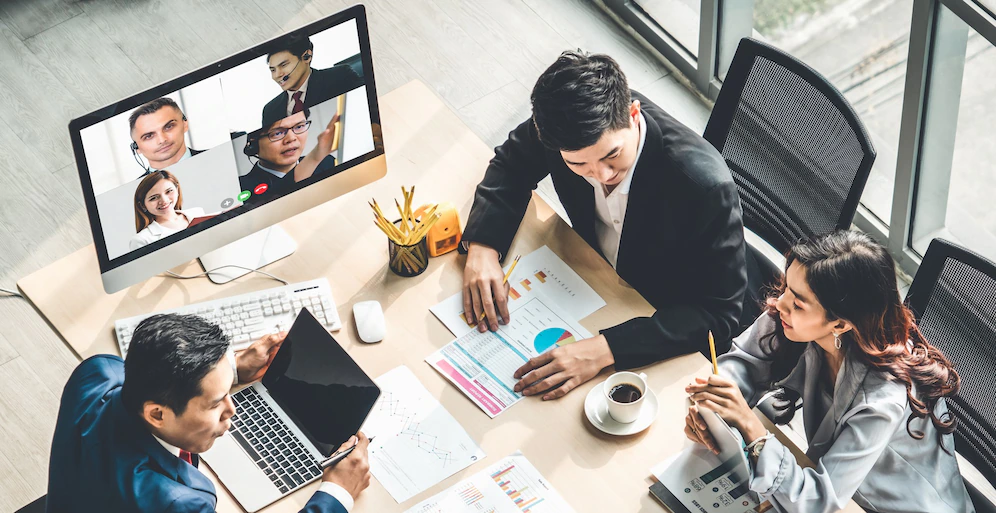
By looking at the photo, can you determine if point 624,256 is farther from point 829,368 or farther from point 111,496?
point 111,496

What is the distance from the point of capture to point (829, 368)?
2.24 m

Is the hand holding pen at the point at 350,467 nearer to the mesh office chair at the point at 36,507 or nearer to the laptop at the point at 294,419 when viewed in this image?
the laptop at the point at 294,419

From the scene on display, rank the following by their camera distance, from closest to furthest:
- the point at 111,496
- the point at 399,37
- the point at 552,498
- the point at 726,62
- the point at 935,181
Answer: the point at 111,496 < the point at 552,498 < the point at 935,181 < the point at 726,62 < the point at 399,37

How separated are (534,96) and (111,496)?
3.86 feet

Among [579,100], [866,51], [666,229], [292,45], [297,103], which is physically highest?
[292,45]

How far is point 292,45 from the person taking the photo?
7.05 feet

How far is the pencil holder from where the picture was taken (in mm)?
2373

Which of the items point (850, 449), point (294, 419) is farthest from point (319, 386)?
point (850, 449)

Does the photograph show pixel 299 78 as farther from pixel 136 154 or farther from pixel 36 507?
pixel 36 507

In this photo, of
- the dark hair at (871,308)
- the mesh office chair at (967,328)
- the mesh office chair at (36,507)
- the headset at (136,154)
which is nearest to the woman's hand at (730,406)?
the dark hair at (871,308)

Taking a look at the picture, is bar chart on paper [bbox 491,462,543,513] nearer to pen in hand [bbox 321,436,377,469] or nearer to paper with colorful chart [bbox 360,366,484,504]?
paper with colorful chart [bbox 360,366,484,504]

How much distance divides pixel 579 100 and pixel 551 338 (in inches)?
20.6

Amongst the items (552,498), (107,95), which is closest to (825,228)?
(552,498)

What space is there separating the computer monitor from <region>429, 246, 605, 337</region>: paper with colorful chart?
403mm
